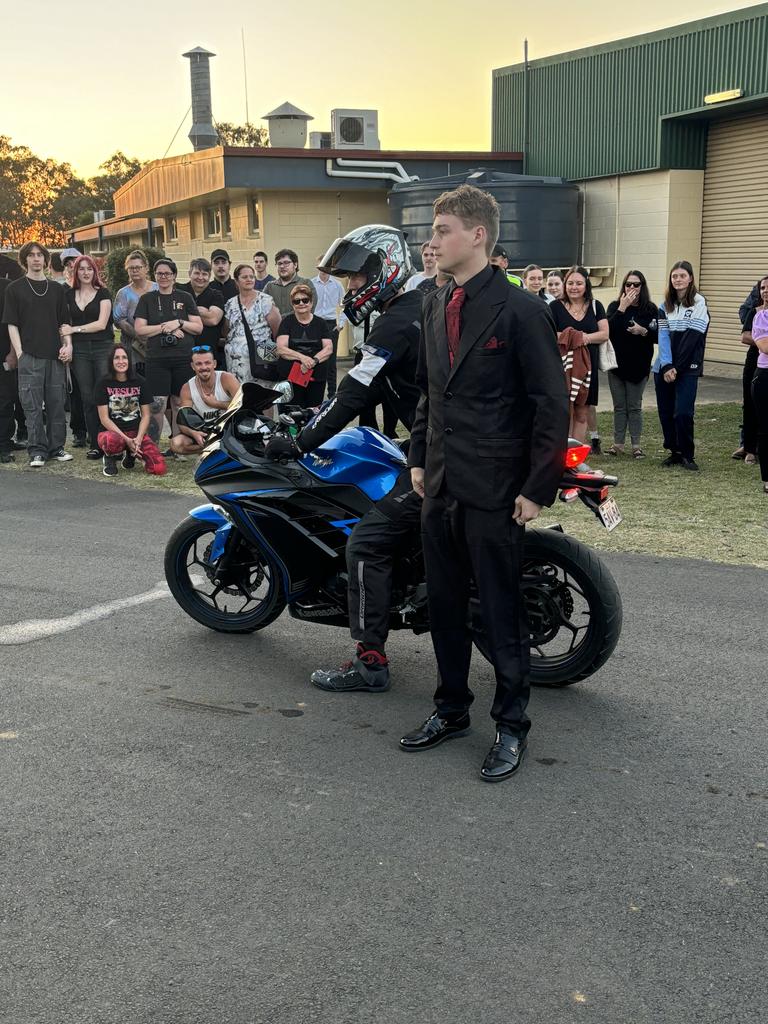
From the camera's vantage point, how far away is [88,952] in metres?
2.97

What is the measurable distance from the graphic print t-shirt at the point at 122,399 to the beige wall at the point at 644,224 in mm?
12380

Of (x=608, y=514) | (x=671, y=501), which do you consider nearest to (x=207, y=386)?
(x=671, y=501)

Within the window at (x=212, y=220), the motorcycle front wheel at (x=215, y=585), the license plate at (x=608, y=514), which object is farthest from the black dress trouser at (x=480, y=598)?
the window at (x=212, y=220)

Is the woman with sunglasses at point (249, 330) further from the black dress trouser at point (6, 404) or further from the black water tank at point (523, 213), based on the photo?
the black water tank at point (523, 213)

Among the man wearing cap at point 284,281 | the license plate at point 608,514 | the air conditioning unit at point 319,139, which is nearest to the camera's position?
the license plate at point 608,514

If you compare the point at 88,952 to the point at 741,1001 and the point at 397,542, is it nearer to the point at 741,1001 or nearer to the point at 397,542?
the point at 741,1001

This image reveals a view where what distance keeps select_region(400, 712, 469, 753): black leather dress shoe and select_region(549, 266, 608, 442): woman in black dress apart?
6111 mm

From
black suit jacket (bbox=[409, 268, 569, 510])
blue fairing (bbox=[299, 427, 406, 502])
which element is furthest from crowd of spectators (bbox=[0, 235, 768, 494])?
black suit jacket (bbox=[409, 268, 569, 510])

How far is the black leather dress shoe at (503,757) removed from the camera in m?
3.96

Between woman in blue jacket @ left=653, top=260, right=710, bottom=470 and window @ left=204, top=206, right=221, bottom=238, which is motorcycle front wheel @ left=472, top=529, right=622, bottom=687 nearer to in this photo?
woman in blue jacket @ left=653, top=260, right=710, bottom=470

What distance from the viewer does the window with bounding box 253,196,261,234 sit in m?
24.1

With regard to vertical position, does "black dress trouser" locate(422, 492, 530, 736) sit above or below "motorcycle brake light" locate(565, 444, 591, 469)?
below

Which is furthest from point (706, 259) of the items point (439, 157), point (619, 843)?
point (619, 843)

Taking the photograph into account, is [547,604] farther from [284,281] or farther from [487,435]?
[284,281]
